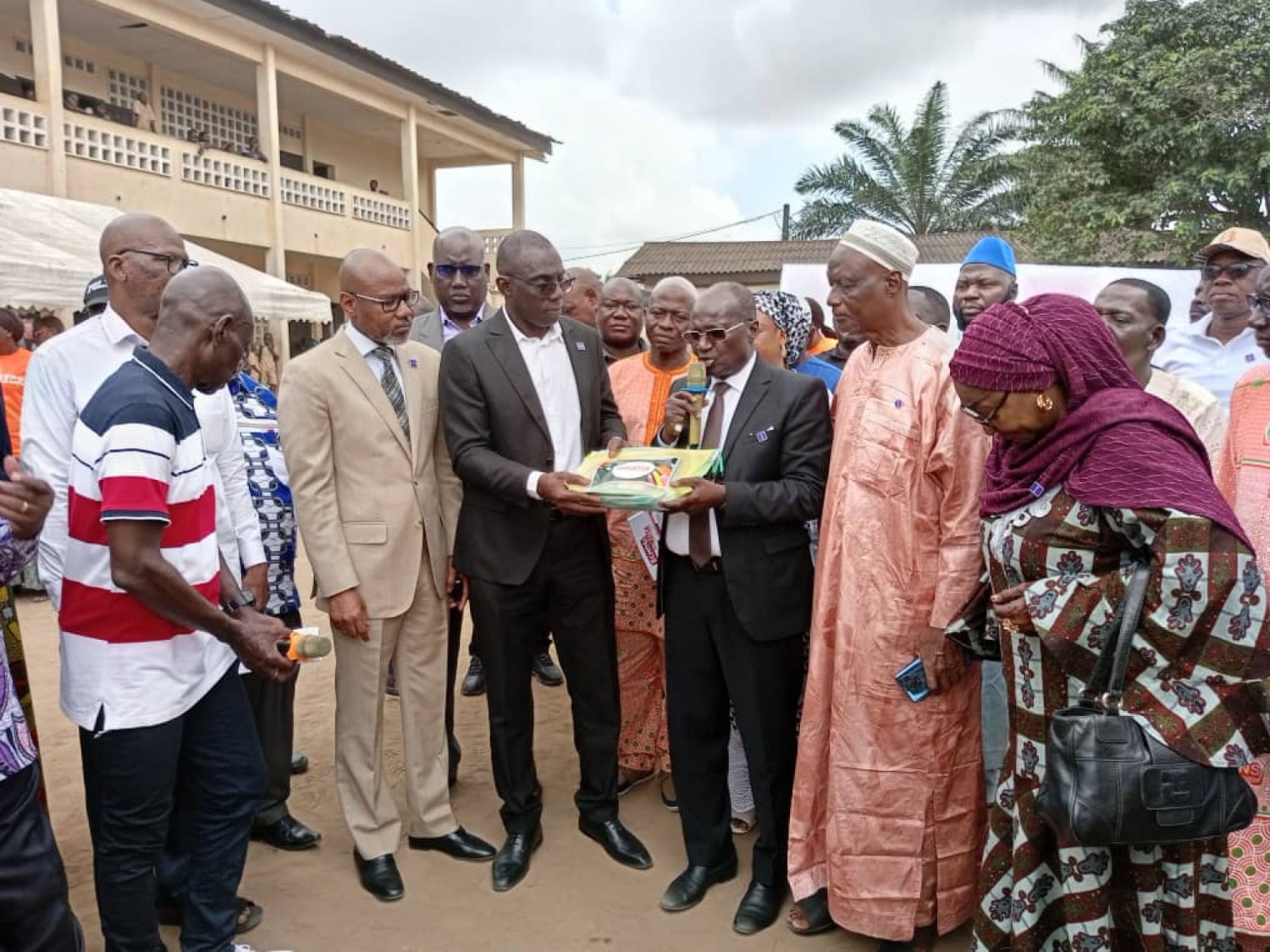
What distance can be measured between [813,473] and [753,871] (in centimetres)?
145

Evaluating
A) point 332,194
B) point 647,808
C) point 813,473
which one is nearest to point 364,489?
point 813,473

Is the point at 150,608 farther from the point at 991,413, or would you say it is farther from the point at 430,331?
the point at 430,331

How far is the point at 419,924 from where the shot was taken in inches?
137

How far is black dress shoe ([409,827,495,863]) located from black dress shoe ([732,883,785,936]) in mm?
1070

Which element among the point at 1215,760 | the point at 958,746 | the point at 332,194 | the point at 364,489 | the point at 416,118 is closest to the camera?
the point at 1215,760

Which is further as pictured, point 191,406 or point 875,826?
point 875,826

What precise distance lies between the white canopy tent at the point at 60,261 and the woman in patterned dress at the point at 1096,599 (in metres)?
6.26

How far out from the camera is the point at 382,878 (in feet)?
12.1

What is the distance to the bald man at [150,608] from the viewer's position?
258 cm

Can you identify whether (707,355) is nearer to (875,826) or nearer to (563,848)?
(875,826)

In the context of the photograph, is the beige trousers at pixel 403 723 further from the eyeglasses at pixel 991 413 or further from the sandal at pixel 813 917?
the eyeglasses at pixel 991 413

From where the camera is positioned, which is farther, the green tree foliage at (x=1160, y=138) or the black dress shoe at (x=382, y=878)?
the green tree foliage at (x=1160, y=138)

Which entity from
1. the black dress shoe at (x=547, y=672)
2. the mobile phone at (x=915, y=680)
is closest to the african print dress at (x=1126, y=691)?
the mobile phone at (x=915, y=680)

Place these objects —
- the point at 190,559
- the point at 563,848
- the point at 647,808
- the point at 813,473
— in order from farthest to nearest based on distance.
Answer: the point at 647,808 → the point at 563,848 → the point at 813,473 → the point at 190,559
